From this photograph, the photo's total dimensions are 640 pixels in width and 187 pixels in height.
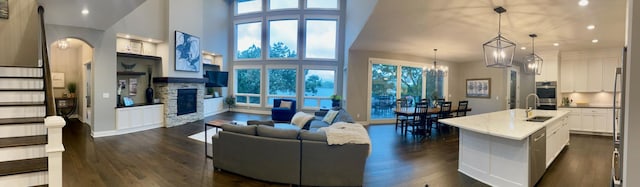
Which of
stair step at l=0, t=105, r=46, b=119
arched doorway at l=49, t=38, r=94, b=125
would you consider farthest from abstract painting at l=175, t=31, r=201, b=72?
stair step at l=0, t=105, r=46, b=119

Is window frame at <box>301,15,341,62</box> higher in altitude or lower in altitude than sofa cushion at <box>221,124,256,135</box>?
higher

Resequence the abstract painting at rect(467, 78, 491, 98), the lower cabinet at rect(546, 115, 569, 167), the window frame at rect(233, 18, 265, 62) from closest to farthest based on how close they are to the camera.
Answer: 1. the lower cabinet at rect(546, 115, 569, 167)
2. the abstract painting at rect(467, 78, 491, 98)
3. the window frame at rect(233, 18, 265, 62)

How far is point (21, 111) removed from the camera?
117 inches

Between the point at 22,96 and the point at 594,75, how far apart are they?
38.2 feet

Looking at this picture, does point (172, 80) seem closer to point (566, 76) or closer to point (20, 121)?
point (20, 121)

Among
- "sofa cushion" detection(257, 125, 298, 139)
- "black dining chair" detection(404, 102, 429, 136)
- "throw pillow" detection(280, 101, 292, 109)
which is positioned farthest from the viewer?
"throw pillow" detection(280, 101, 292, 109)

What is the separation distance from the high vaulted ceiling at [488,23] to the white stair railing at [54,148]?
4094 mm

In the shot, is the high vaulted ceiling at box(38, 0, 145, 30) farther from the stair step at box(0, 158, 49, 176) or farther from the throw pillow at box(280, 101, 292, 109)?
the throw pillow at box(280, 101, 292, 109)

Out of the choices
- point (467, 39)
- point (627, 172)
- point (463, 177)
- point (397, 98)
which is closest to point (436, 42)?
point (467, 39)

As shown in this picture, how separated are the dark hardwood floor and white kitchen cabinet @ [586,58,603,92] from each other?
1.68 metres

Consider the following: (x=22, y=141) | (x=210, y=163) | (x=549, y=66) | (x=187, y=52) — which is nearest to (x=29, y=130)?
(x=22, y=141)

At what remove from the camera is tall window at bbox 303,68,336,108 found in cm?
1071

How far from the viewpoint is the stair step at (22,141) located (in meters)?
2.44

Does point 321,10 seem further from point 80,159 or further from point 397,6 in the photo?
point 80,159
